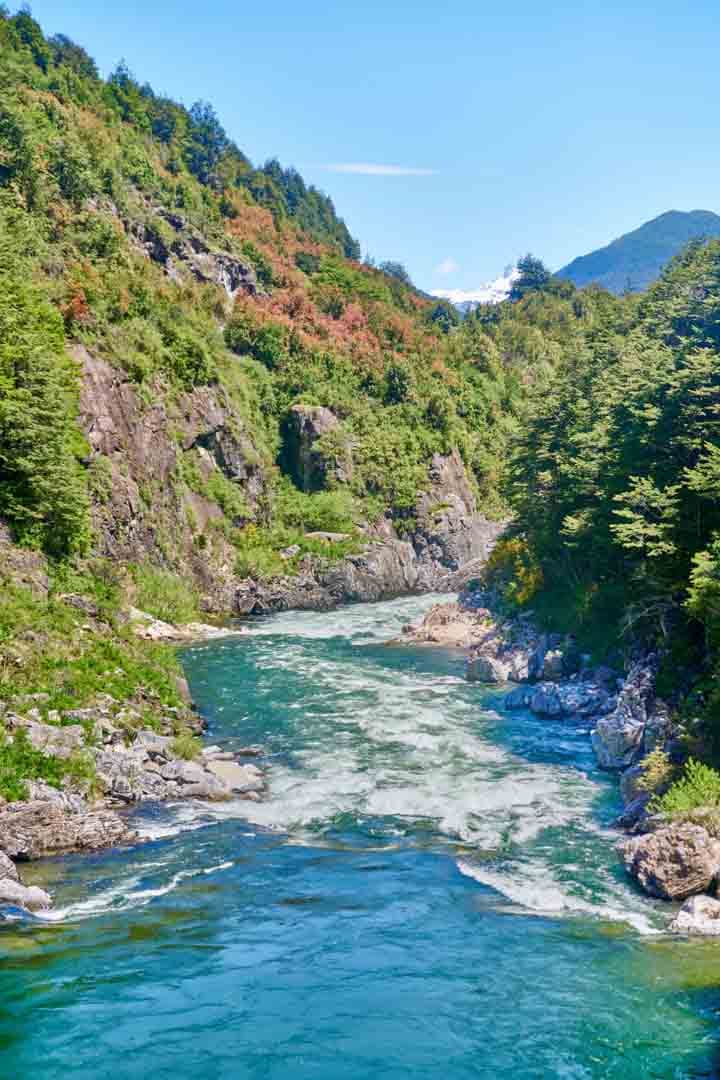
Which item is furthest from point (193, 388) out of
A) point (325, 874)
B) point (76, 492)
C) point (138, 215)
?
point (325, 874)

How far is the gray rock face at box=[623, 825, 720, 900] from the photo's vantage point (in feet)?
56.0

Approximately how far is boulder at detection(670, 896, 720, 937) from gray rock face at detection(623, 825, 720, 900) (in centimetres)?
56

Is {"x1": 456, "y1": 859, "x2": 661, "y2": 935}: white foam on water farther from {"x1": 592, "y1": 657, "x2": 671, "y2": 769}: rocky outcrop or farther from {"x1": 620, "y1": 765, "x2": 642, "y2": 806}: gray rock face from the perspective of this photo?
{"x1": 592, "y1": 657, "x2": 671, "y2": 769}: rocky outcrop

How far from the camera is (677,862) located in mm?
17281

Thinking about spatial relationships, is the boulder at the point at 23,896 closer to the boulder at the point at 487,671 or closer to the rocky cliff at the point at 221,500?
the boulder at the point at 487,671

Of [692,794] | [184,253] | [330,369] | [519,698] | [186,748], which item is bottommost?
[519,698]

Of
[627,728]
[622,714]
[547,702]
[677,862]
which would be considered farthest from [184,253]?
[677,862]

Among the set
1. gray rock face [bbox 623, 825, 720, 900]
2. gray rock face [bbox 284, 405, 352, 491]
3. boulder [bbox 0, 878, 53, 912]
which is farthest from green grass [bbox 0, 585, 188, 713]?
gray rock face [bbox 284, 405, 352, 491]

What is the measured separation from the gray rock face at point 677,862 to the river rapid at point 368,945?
0.53m

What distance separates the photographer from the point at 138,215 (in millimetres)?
77062

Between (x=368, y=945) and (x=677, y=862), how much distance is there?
642 centimetres

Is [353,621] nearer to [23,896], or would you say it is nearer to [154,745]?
[154,745]

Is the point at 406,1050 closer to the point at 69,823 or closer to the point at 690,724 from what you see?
the point at 69,823

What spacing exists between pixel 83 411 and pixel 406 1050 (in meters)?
41.0
